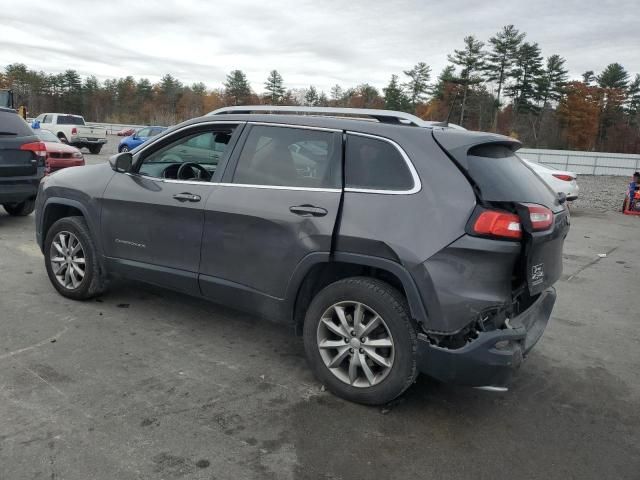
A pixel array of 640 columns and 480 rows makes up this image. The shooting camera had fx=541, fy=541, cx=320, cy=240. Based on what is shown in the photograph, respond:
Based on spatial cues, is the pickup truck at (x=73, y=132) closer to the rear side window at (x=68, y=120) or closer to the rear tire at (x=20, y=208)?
the rear side window at (x=68, y=120)

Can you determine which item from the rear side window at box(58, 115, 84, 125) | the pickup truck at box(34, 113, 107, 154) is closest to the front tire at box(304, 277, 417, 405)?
the pickup truck at box(34, 113, 107, 154)

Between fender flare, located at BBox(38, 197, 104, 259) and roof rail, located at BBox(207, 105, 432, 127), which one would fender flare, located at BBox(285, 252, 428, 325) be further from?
fender flare, located at BBox(38, 197, 104, 259)

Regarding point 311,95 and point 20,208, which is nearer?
point 20,208

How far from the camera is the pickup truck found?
26.0 metres

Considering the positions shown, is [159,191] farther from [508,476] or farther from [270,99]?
[270,99]

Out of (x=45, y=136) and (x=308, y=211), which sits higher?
(x=45, y=136)

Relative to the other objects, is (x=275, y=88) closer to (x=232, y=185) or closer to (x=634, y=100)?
(x=634, y=100)

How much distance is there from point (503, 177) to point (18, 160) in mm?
7137

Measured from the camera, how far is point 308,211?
3391mm

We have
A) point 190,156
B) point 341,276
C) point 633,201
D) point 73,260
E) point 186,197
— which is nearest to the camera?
point 341,276

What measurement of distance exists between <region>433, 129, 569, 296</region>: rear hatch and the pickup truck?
2591 cm

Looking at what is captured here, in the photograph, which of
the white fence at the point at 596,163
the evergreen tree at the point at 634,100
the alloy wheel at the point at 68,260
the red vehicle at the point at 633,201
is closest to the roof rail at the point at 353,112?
the alloy wheel at the point at 68,260

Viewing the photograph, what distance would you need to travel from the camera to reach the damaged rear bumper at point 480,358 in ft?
9.68

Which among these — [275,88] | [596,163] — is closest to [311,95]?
[275,88]
